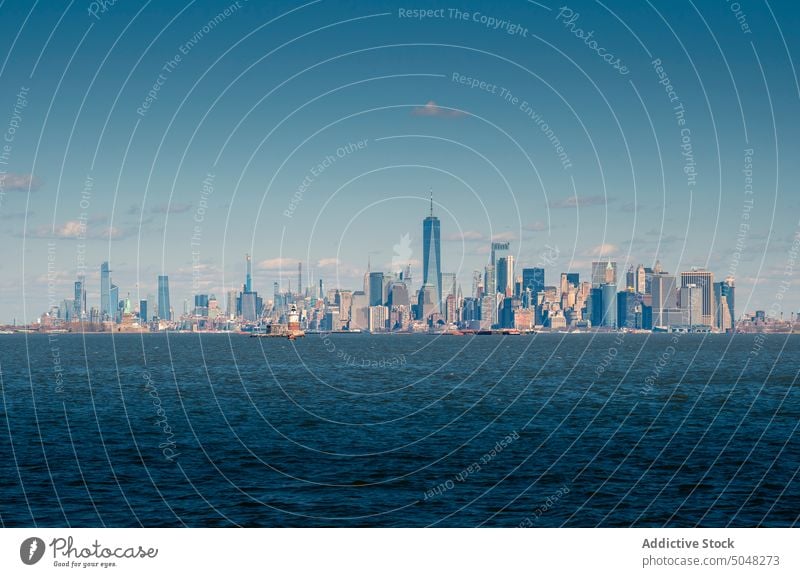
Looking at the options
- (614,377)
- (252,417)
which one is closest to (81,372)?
(252,417)
